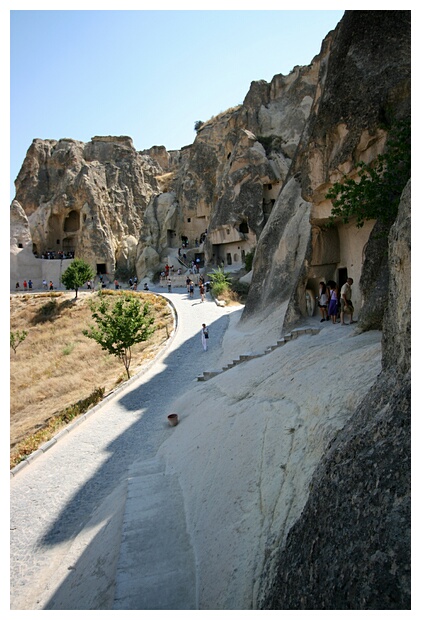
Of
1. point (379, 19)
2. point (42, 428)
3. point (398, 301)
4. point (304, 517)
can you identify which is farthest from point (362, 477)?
point (42, 428)

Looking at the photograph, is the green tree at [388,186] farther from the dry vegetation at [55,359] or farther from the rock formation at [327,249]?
the dry vegetation at [55,359]

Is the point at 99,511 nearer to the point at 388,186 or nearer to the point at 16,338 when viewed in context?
the point at 388,186

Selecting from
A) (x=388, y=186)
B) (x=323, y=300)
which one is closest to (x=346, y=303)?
(x=323, y=300)

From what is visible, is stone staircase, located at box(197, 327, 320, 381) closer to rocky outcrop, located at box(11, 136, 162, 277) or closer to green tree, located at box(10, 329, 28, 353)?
Answer: green tree, located at box(10, 329, 28, 353)

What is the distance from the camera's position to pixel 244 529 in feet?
17.1

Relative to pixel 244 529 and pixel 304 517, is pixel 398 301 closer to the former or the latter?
pixel 304 517

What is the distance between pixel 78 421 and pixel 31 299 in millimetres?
23037

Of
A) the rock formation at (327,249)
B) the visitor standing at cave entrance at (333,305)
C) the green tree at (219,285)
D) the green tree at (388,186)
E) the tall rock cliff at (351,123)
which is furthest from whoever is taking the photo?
the green tree at (219,285)

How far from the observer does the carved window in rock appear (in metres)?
44.9

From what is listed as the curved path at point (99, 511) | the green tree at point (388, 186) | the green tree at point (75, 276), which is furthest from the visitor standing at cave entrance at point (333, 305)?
the green tree at point (75, 276)

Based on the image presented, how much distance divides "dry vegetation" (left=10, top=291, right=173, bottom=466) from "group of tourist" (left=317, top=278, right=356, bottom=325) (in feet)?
25.9

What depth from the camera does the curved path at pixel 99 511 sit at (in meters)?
5.53

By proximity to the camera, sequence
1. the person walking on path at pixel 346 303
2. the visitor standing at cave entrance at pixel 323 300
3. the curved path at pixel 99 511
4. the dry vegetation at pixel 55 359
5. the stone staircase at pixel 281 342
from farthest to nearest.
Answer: the dry vegetation at pixel 55 359 < the visitor standing at cave entrance at pixel 323 300 < the stone staircase at pixel 281 342 < the person walking on path at pixel 346 303 < the curved path at pixel 99 511

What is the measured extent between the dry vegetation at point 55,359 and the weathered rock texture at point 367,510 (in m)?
9.91
